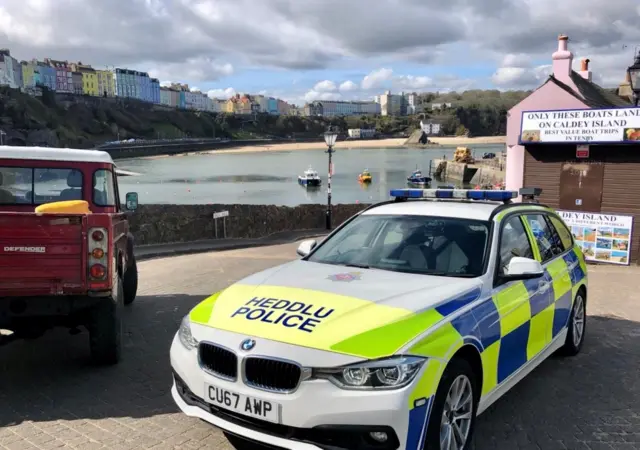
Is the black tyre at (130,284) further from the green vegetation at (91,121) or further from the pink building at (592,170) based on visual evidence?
the green vegetation at (91,121)

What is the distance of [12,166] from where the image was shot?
20.9 ft

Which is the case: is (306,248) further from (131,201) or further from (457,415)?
(131,201)

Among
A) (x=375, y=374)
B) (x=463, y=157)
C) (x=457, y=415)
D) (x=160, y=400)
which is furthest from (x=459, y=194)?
(x=463, y=157)

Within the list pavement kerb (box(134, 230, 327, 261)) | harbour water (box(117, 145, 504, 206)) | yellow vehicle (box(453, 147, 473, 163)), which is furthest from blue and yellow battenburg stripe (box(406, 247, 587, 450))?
yellow vehicle (box(453, 147, 473, 163))

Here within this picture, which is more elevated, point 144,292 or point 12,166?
point 12,166

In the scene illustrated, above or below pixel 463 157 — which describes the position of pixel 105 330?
below

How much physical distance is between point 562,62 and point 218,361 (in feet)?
61.8

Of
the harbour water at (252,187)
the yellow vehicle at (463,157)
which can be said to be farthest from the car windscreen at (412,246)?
the yellow vehicle at (463,157)

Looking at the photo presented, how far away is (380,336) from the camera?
2.95 metres

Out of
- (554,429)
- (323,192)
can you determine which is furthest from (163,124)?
(554,429)

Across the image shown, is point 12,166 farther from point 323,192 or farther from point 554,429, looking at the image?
point 323,192

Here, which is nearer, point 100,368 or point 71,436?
point 71,436

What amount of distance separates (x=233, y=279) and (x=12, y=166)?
461 centimetres

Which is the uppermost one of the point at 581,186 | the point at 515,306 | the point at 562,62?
the point at 562,62
